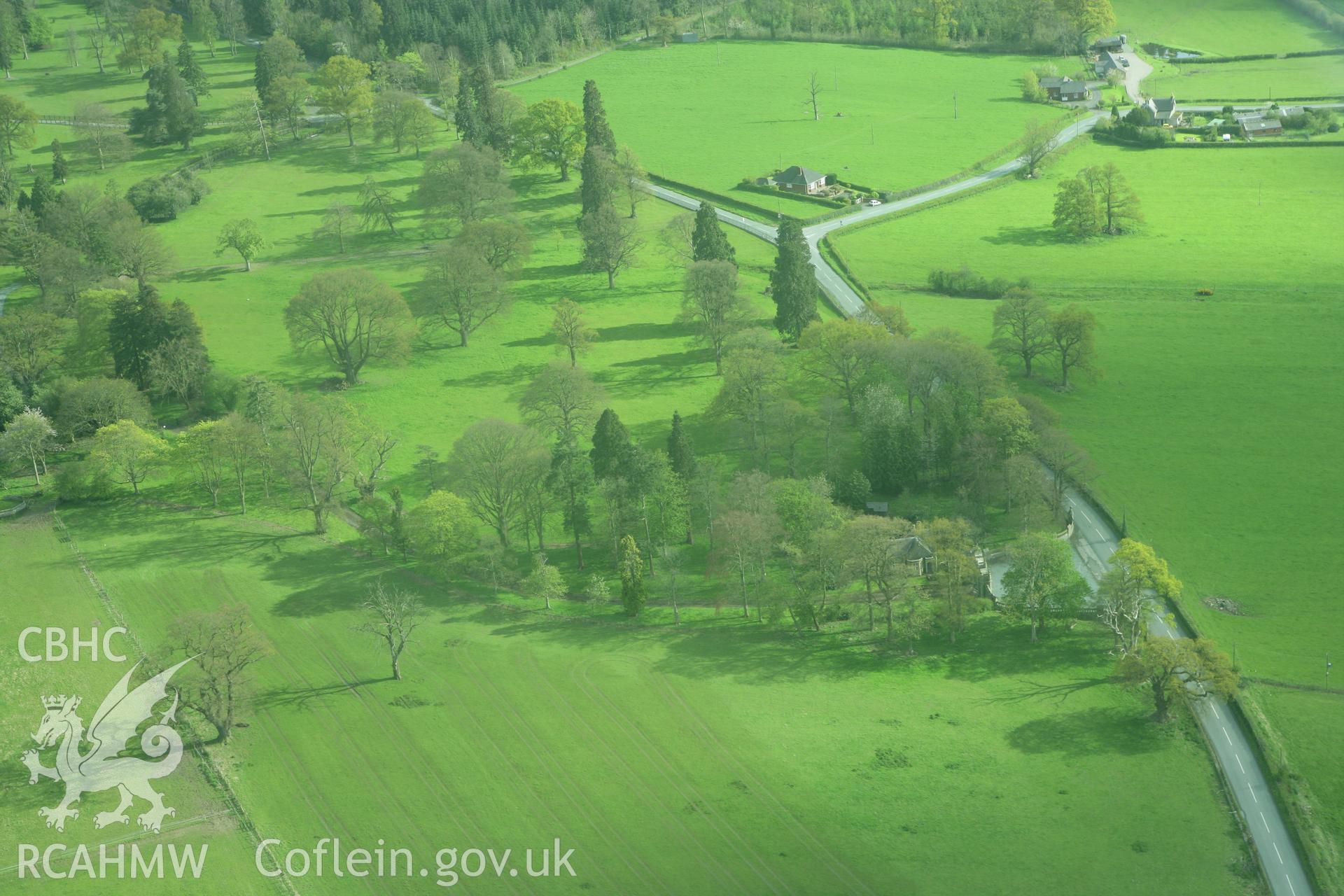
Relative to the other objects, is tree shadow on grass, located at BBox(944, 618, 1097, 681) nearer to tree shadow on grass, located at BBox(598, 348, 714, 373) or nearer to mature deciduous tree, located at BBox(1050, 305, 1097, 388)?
mature deciduous tree, located at BBox(1050, 305, 1097, 388)

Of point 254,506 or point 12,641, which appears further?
point 254,506

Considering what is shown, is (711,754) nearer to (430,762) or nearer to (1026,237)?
(430,762)

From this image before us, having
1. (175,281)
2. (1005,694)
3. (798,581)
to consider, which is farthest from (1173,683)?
(175,281)

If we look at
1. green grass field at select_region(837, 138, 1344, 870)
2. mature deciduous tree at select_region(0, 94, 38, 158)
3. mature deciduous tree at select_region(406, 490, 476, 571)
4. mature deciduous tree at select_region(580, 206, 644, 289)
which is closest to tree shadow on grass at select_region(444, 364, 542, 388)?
mature deciduous tree at select_region(580, 206, 644, 289)

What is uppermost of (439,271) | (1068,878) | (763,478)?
(439,271)

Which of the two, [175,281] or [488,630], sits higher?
[175,281]

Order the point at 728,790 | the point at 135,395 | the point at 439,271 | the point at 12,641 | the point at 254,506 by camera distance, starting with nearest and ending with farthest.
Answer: the point at 728,790, the point at 12,641, the point at 254,506, the point at 135,395, the point at 439,271

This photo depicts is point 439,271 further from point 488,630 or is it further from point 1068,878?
point 1068,878

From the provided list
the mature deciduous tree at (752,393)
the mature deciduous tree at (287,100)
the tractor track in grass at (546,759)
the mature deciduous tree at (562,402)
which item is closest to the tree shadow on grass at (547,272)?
the mature deciduous tree at (562,402)
